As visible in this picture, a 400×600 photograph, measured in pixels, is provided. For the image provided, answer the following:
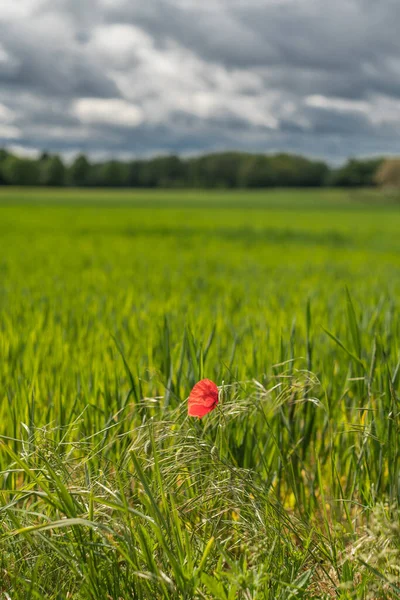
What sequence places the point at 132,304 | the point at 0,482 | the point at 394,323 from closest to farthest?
the point at 0,482 → the point at 394,323 → the point at 132,304

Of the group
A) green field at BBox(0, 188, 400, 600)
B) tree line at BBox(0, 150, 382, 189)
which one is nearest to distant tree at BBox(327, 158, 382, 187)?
tree line at BBox(0, 150, 382, 189)

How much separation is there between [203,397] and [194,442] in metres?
0.27

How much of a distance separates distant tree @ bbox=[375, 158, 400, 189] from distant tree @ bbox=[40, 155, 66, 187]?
58072 mm

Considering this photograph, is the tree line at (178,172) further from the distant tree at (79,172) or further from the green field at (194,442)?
the green field at (194,442)

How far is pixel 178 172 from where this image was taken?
10938 cm

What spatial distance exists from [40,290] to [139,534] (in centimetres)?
499

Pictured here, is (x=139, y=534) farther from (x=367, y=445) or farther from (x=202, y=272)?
(x=202, y=272)

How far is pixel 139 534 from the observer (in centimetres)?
116

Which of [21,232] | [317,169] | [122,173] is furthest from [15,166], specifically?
[21,232]

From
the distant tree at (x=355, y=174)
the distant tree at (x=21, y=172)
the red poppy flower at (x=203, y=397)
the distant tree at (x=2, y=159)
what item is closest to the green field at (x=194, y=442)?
the red poppy flower at (x=203, y=397)

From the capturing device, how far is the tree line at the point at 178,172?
337 ft

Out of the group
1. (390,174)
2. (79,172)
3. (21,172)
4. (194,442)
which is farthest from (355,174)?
(194,442)

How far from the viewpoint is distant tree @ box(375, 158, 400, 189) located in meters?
79.5

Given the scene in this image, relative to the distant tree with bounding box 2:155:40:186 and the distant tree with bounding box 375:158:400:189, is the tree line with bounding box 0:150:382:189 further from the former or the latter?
the distant tree with bounding box 375:158:400:189
